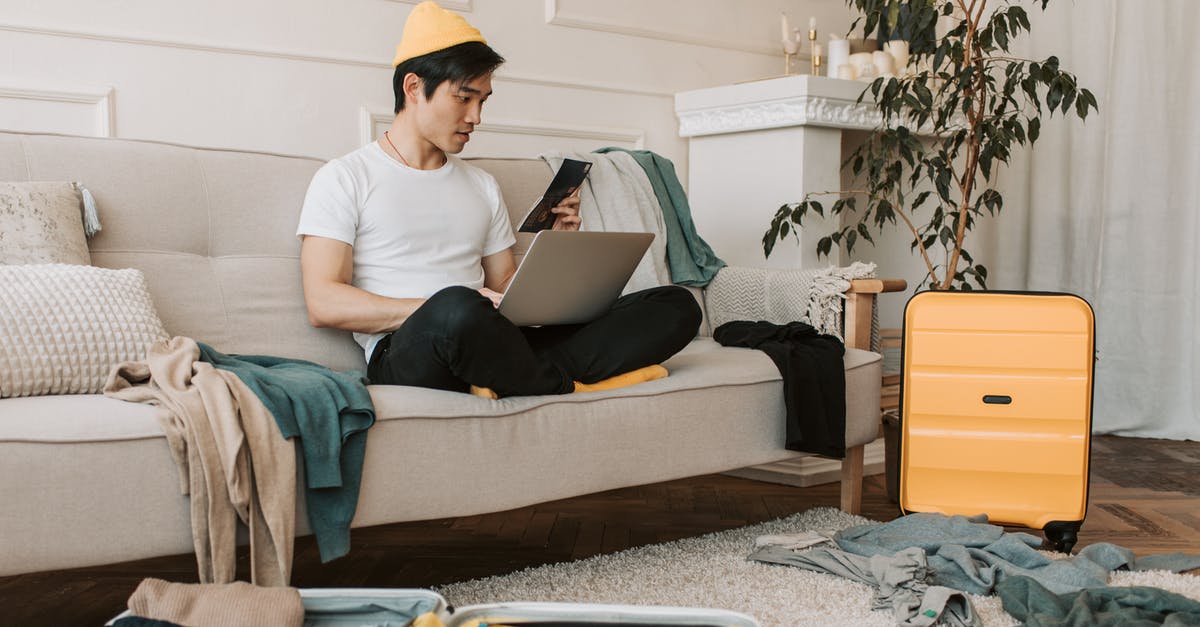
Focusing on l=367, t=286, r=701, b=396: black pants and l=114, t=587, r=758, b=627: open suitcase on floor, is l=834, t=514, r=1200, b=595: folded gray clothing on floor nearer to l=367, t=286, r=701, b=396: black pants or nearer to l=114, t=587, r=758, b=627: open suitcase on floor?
l=367, t=286, r=701, b=396: black pants

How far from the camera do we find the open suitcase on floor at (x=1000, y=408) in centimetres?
221

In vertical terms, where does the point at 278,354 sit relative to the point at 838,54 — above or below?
below

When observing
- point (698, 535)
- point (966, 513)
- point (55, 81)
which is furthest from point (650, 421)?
point (55, 81)

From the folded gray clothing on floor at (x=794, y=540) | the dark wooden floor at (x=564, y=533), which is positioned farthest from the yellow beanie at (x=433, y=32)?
the folded gray clothing on floor at (x=794, y=540)

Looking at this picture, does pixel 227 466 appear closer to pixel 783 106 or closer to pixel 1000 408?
pixel 1000 408

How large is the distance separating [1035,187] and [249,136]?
9.26 feet

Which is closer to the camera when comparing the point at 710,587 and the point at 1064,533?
the point at 710,587

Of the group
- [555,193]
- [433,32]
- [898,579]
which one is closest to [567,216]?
[555,193]

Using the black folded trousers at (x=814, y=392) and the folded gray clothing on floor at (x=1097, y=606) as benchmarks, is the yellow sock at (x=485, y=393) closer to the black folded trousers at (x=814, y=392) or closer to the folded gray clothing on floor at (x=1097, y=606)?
the black folded trousers at (x=814, y=392)

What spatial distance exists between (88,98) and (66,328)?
103 cm

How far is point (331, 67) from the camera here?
2859 mm

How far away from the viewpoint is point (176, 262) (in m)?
2.08

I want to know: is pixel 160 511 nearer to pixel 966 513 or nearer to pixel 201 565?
pixel 201 565

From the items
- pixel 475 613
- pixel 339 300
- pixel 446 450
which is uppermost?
pixel 339 300
